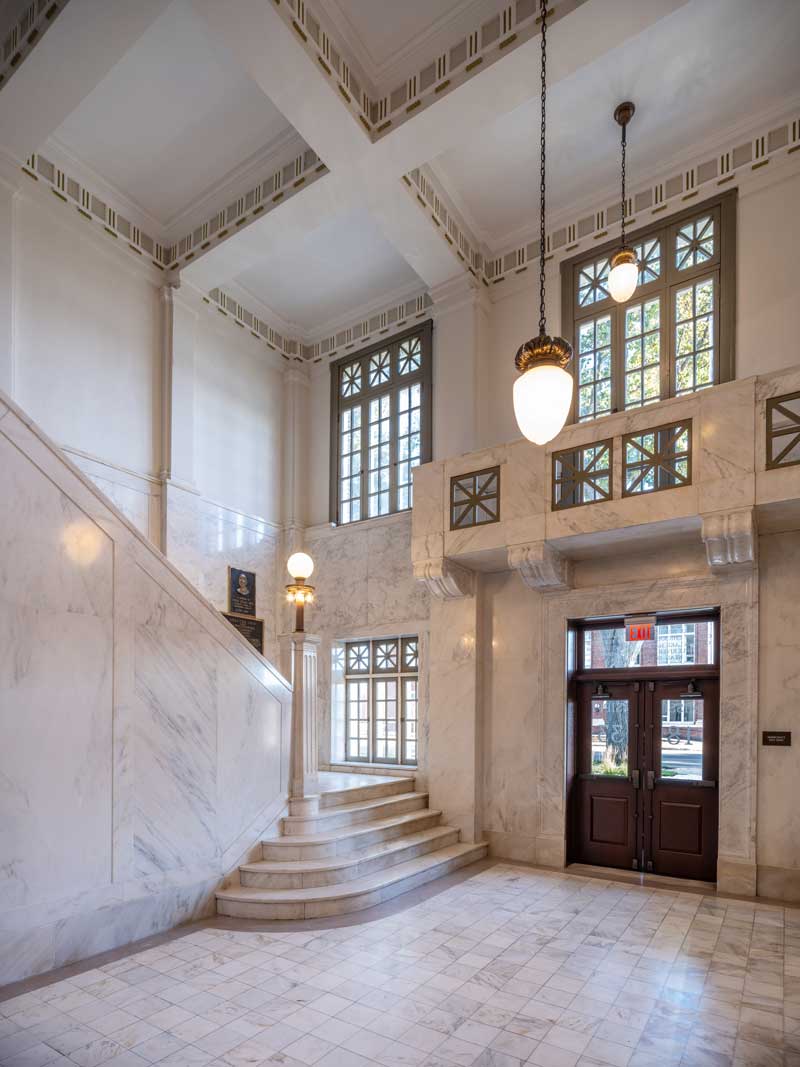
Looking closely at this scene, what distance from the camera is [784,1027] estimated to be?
4.22 m

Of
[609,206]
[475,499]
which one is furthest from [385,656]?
[609,206]

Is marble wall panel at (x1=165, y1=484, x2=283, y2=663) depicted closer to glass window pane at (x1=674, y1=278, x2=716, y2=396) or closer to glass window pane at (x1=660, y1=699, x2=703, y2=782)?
glass window pane at (x1=660, y1=699, x2=703, y2=782)

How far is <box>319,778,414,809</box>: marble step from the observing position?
25.8 feet

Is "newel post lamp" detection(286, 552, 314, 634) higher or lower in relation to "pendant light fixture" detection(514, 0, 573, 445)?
lower

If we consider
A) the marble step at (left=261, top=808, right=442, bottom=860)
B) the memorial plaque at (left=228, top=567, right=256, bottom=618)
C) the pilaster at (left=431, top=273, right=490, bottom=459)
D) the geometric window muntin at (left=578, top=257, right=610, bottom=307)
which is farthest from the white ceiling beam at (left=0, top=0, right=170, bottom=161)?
the marble step at (left=261, top=808, right=442, bottom=860)

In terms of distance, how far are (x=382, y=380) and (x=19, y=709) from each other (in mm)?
7874

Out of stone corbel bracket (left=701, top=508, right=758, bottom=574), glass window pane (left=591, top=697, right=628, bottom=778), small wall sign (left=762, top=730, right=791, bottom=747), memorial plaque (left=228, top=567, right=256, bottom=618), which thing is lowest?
glass window pane (left=591, top=697, right=628, bottom=778)

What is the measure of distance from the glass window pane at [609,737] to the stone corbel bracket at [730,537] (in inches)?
91.3

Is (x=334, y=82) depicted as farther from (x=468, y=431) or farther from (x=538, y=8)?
(x=468, y=431)

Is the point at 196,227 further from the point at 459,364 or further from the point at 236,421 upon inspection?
the point at 459,364

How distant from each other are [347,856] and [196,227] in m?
8.47

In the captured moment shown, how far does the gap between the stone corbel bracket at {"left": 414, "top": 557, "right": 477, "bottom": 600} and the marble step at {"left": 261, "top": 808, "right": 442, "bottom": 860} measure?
2806 millimetres

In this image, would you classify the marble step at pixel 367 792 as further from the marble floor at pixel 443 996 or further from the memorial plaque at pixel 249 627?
the memorial plaque at pixel 249 627

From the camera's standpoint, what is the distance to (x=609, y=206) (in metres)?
9.20
